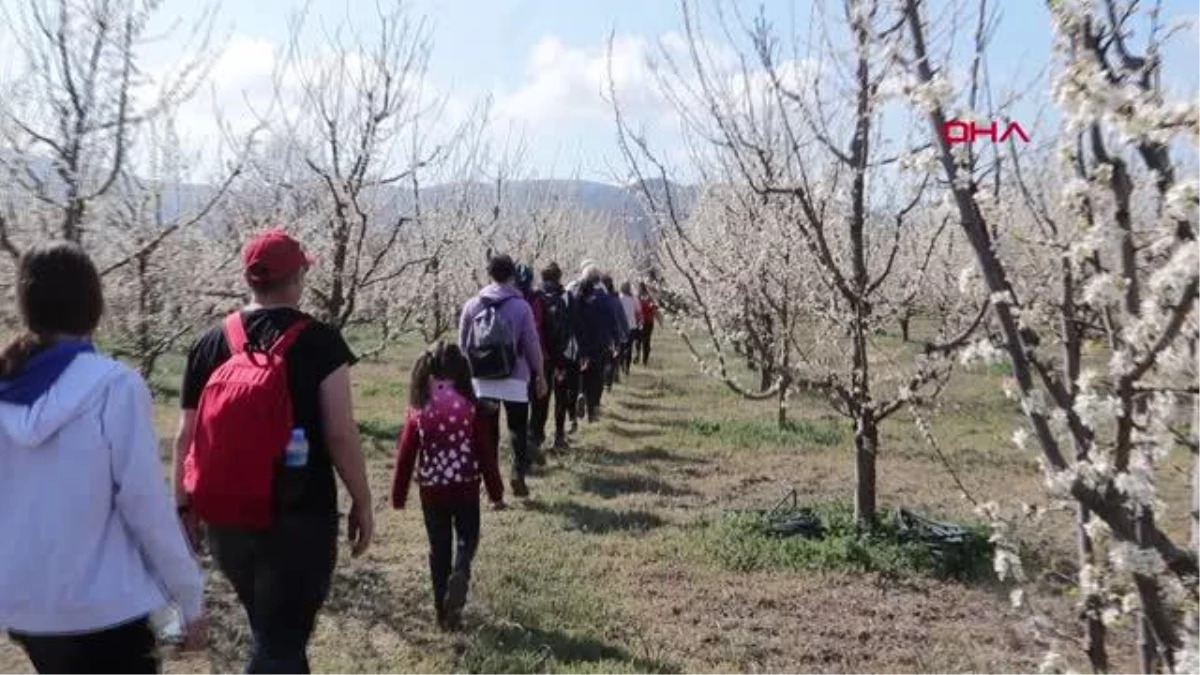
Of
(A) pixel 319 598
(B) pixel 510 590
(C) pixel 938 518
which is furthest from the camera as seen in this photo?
(C) pixel 938 518

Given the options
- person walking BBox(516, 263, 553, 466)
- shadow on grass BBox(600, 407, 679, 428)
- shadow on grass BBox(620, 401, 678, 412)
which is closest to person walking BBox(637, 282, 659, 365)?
shadow on grass BBox(620, 401, 678, 412)

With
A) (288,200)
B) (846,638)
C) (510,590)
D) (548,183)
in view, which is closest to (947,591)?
(846,638)

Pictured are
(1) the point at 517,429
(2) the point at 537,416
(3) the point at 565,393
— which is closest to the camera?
(1) the point at 517,429

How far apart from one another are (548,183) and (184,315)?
2428cm

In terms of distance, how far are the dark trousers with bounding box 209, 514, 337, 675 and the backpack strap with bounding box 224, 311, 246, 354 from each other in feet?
1.73

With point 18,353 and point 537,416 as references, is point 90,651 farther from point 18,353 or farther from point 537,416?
point 537,416

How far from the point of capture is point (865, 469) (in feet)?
22.6

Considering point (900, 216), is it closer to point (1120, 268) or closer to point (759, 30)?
point (759, 30)

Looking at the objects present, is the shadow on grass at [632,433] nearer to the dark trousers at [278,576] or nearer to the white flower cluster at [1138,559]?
the dark trousers at [278,576]

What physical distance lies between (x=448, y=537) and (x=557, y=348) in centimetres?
488

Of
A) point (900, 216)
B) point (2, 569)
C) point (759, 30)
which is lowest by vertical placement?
point (2, 569)

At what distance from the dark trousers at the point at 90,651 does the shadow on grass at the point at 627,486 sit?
19.0ft

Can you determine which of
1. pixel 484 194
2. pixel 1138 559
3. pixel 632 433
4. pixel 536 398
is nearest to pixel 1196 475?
pixel 1138 559

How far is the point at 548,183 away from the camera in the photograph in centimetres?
3041
